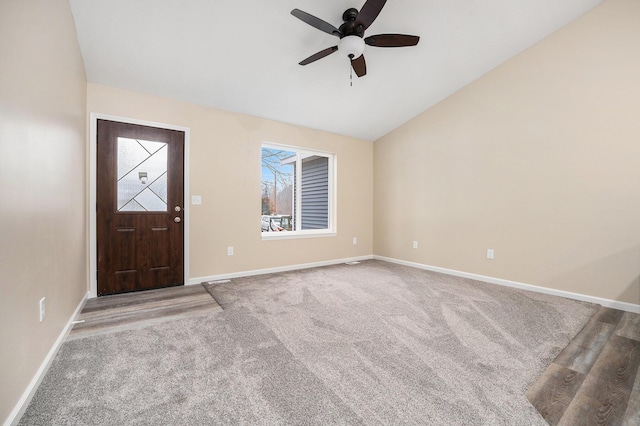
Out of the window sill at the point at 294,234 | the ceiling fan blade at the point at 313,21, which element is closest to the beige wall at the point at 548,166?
the window sill at the point at 294,234

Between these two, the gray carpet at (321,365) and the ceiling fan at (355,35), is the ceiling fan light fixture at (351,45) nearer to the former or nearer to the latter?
the ceiling fan at (355,35)

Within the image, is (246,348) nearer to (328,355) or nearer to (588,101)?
(328,355)

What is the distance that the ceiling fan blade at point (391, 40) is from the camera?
2.49 m

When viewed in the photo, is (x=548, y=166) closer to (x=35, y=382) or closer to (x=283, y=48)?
(x=283, y=48)

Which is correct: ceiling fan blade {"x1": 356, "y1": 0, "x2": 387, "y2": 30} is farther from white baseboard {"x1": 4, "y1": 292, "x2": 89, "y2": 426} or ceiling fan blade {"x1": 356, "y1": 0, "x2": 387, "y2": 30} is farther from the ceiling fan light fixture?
white baseboard {"x1": 4, "y1": 292, "x2": 89, "y2": 426}

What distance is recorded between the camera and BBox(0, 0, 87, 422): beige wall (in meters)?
1.25

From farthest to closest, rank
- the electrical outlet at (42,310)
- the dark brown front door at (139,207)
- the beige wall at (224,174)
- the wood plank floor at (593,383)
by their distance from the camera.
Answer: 1. the beige wall at (224,174)
2. the dark brown front door at (139,207)
3. the electrical outlet at (42,310)
4. the wood plank floor at (593,383)

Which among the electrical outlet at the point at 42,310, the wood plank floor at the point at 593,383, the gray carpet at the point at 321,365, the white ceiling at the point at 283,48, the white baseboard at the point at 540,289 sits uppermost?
the white ceiling at the point at 283,48

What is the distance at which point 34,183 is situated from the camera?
1585 mm

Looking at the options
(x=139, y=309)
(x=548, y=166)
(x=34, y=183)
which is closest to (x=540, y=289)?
(x=548, y=166)

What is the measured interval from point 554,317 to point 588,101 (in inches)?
94.2

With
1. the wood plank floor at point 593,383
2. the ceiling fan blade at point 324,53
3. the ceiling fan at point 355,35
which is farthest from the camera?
the ceiling fan blade at point 324,53

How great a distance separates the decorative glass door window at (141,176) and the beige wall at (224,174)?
0.32m

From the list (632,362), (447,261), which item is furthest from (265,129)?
(632,362)
